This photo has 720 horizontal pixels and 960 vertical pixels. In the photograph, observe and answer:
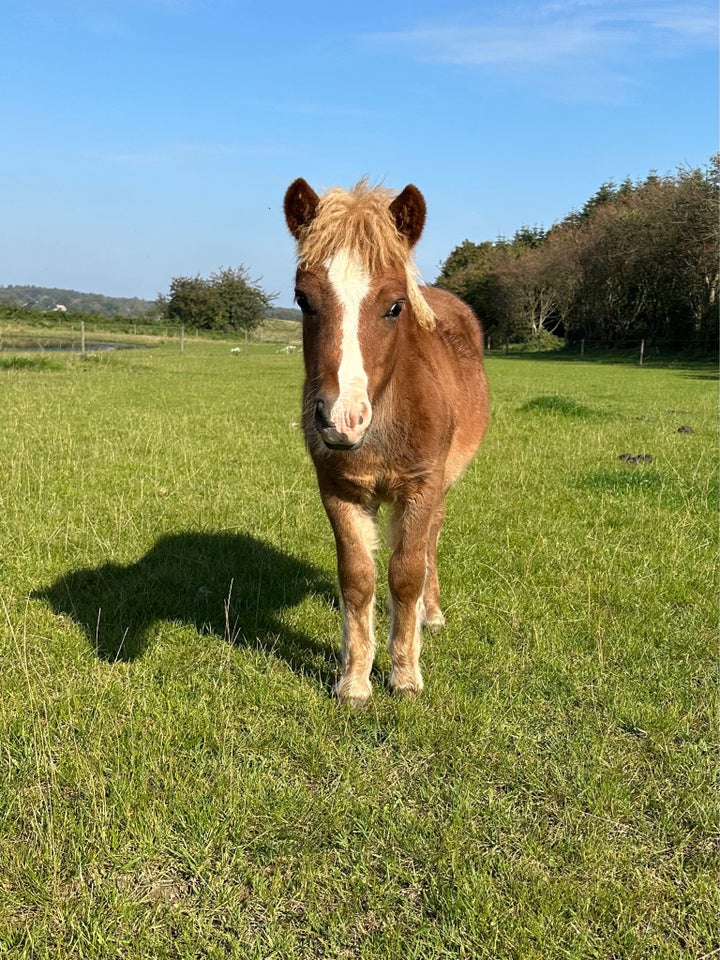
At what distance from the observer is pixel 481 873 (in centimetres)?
226

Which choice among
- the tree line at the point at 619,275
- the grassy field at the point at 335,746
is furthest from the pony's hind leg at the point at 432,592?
the tree line at the point at 619,275

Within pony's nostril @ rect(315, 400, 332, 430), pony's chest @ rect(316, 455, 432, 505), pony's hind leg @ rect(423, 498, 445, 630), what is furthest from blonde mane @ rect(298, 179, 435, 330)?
pony's hind leg @ rect(423, 498, 445, 630)

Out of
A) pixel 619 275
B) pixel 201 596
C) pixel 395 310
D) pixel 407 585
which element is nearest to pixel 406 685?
pixel 407 585

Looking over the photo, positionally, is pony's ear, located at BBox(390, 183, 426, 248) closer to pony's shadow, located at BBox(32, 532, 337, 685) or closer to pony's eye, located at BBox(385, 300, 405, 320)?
pony's eye, located at BBox(385, 300, 405, 320)

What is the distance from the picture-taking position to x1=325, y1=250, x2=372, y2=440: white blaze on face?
2.55m

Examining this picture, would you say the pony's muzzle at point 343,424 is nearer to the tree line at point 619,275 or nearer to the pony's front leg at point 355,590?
the pony's front leg at point 355,590

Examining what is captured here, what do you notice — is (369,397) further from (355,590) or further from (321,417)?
(355,590)

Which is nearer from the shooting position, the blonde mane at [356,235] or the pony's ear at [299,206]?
the blonde mane at [356,235]

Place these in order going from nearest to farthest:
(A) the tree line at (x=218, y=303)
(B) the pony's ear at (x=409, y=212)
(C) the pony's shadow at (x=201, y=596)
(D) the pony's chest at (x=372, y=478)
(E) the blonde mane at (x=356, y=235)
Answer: (E) the blonde mane at (x=356, y=235)
(B) the pony's ear at (x=409, y=212)
(D) the pony's chest at (x=372, y=478)
(C) the pony's shadow at (x=201, y=596)
(A) the tree line at (x=218, y=303)

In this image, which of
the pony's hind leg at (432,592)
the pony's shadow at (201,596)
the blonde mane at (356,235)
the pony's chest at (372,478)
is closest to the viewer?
the blonde mane at (356,235)

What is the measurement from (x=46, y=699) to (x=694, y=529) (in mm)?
5329

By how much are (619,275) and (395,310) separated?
49819mm

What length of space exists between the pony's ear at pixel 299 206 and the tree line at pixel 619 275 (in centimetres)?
4008

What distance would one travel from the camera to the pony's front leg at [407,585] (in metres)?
3.47
